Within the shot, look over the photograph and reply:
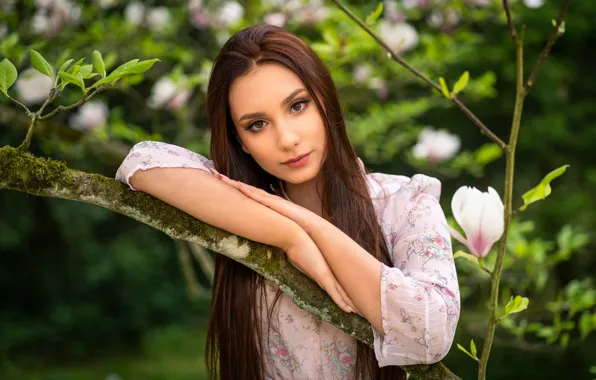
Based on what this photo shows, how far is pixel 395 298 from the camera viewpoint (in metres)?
1.03

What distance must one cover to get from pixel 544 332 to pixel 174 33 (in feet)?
5.72

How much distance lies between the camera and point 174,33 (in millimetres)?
2832

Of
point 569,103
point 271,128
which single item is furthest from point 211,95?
point 569,103

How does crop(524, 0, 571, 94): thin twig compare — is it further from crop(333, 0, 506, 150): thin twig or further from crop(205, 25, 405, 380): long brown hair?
crop(205, 25, 405, 380): long brown hair

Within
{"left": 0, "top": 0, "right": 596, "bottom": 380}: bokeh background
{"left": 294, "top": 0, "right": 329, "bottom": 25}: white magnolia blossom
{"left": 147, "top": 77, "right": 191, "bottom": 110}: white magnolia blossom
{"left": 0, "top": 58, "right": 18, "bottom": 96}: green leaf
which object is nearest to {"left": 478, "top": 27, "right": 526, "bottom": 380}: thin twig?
{"left": 0, "top": 58, "right": 18, "bottom": 96}: green leaf

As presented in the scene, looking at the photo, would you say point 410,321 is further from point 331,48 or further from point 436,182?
point 331,48

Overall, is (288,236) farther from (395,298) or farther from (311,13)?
(311,13)

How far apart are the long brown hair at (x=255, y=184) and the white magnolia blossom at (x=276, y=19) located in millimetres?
1012

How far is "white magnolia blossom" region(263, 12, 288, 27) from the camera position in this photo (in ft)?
7.41

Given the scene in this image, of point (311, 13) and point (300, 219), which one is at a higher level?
point (311, 13)

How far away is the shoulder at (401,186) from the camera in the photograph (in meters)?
1.24

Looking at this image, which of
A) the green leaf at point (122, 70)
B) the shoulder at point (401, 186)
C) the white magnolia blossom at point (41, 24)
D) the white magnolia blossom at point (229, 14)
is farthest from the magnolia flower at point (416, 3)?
the green leaf at point (122, 70)

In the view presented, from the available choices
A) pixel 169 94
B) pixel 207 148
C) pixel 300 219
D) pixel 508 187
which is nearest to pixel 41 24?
pixel 169 94

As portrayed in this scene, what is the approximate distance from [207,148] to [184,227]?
1.46m
